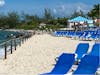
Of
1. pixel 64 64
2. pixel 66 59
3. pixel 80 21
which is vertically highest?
pixel 66 59

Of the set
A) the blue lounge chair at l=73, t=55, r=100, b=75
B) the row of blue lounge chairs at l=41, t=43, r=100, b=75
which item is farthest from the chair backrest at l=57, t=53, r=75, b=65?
the blue lounge chair at l=73, t=55, r=100, b=75

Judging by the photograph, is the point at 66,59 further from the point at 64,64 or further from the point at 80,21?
the point at 80,21

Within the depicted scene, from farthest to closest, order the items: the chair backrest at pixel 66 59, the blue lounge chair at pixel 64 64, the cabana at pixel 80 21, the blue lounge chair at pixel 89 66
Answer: the cabana at pixel 80 21, the chair backrest at pixel 66 59, the blue lounge chair at pixel 64 64, the blue lounge chair at pixel 89 66

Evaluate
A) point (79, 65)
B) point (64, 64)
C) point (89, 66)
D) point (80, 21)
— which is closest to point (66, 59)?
point (64, 64)

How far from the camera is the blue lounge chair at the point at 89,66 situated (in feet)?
20.4

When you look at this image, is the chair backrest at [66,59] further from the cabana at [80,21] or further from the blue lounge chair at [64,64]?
the cabana at [80,21]

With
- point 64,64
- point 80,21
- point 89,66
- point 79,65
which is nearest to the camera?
point 89,66

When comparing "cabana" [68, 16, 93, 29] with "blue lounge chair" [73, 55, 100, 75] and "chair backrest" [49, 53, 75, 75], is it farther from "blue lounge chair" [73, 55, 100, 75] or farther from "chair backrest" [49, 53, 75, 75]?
"blue lounge chair" [73, 55, 100, 75]

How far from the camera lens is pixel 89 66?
249 inches

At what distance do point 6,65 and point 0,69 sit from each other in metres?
0.92

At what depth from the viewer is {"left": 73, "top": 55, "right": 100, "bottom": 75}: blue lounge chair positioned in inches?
245

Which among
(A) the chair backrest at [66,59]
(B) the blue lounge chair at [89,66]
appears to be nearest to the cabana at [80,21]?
(A) the chair backrest at [66,59]

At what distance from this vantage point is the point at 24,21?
12288 centimetres

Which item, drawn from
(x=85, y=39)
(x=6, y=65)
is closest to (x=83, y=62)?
(x=6, y=65)
